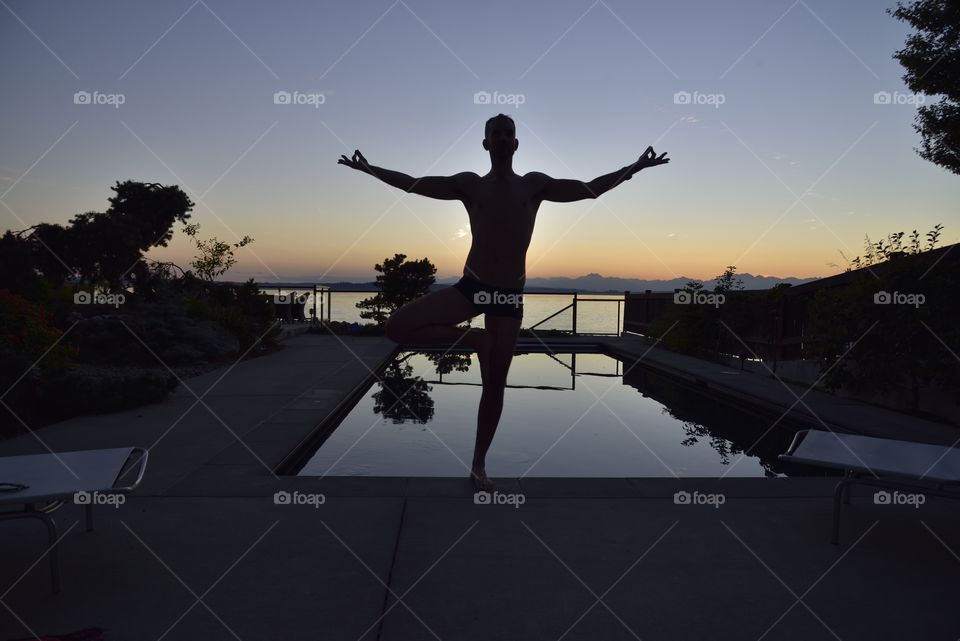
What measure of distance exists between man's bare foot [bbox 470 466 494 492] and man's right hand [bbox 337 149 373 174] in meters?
1.71

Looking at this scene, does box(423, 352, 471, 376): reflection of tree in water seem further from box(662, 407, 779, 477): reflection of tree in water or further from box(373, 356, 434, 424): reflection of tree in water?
box(662, 407, 779, 477): reflection of tree in water

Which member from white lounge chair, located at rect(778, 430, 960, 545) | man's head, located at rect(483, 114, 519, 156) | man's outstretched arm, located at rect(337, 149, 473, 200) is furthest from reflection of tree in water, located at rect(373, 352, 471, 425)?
white lounge chair, located at rect(778, 430, 960, 545)

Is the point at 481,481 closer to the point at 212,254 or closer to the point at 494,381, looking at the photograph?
the point at 494,381

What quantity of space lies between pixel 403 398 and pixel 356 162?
14.8 ft

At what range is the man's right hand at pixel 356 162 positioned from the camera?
2.81 meters

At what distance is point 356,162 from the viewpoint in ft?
9.23

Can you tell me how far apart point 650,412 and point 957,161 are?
16.4 ft

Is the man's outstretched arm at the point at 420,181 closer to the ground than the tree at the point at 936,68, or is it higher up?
closer to the ground

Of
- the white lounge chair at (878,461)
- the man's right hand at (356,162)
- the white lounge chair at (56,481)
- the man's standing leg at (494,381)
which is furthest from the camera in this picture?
the man's standing leg at (494,381)

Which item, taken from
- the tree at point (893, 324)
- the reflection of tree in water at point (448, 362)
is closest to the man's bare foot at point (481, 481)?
the tree at point (893, 324)

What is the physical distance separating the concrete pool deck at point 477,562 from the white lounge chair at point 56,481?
0.69 feet

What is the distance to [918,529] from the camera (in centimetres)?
269

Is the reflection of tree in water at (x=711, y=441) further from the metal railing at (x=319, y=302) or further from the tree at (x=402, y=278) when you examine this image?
the tree at (x=402, y=278)

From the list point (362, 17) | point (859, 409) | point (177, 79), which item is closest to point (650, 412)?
point (859, 409)
